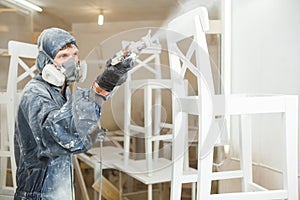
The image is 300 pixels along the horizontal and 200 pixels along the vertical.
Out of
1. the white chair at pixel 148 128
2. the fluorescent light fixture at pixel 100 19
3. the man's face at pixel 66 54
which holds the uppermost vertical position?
the fluorescent light fixture at pixel 100 19

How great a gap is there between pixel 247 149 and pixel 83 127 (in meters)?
0.63

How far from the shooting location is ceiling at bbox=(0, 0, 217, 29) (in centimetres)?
107

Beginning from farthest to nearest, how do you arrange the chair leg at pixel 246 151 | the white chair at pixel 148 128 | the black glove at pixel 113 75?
the chair leg at pixel 246 151 < the white chair at pixel 148 128 < the black glove at pixel 113 75

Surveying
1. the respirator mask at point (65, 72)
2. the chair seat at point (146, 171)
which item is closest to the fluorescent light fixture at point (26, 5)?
the respirator mask at point (65, 72)

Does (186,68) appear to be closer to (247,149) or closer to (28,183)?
(247,149)

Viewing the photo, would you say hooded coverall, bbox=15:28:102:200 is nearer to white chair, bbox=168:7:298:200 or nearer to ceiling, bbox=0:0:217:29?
ceiling, bbox=0:0:217:29

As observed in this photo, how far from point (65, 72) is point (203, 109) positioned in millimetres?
397

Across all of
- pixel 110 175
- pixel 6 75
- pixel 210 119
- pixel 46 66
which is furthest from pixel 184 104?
pixel 6 75

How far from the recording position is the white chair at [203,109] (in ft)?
3.34

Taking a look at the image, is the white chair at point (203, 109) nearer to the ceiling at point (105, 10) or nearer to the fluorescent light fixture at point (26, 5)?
the ceiling at point (105, 10)

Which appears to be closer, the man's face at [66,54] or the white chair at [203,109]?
the man's face at [66,54]

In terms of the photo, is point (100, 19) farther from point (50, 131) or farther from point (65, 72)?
point (50, 131)

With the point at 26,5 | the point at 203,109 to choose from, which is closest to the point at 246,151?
the point at 203,109

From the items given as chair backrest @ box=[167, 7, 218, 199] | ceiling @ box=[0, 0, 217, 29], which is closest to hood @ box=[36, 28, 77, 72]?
ceiling @ box=[0, 0, 217, 29]
